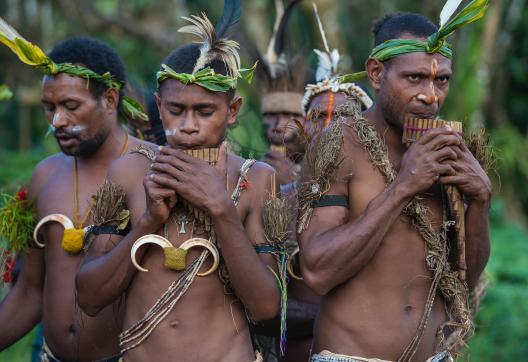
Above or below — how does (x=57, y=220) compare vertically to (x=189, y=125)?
below

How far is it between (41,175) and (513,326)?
600 centimetres

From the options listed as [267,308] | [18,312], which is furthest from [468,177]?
[18,312]

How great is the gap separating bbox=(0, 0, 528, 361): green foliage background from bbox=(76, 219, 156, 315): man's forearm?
24.1 feet

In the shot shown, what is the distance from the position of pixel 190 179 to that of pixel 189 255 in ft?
1.38

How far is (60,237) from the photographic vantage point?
17.9 ft

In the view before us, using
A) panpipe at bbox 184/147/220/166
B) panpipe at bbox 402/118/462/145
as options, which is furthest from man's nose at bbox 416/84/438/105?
panpipe at bbox 184/147/220/166

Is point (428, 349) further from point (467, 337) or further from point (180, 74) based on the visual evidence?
point (180, 74)

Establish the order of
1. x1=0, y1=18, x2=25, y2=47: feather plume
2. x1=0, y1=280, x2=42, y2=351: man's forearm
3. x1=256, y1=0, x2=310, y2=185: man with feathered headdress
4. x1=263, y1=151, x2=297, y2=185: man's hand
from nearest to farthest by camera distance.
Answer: x1=0, y1=18, x2=25, y2=47: feather plume < x1=0, y1=280, x2=42, y2=351: man's forearm < x1=263, y1=151, x2=297, y2=185: man's hand < x1=256, y1=0, x2=310, y2=185: man with feathered headdress

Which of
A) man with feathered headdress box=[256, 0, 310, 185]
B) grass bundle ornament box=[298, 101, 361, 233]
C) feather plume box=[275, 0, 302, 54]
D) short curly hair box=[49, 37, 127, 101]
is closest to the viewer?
grass bundle ornament box=[298, 101, 361, 233]

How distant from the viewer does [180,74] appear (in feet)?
14.9

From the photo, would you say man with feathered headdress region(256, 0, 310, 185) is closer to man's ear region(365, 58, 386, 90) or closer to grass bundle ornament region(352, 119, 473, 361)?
man's ear region(365, 58, 386, 90)

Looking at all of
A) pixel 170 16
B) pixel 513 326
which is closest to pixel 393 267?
pixel 513 326

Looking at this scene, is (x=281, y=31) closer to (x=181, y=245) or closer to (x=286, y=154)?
(x=286, y=154)

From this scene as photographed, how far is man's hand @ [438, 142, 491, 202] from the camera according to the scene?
446cm
